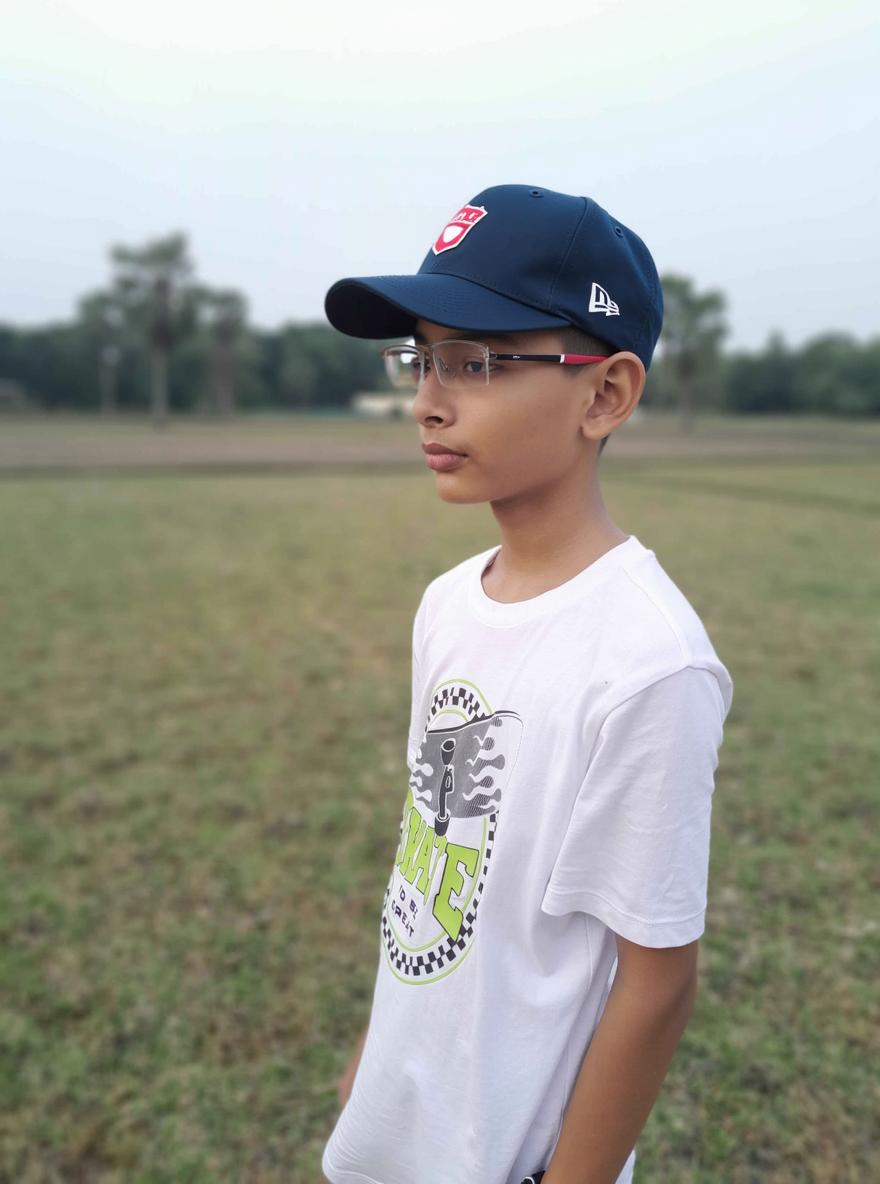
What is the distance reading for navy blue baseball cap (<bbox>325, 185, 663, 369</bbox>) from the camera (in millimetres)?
970

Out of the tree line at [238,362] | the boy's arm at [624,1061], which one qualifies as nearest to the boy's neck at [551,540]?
the boy's arm at [624,1061]

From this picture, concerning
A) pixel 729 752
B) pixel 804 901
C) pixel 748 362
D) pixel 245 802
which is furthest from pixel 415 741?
pixel 748 362

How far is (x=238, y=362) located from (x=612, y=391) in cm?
6705

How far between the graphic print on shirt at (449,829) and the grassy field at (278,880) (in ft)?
3.43

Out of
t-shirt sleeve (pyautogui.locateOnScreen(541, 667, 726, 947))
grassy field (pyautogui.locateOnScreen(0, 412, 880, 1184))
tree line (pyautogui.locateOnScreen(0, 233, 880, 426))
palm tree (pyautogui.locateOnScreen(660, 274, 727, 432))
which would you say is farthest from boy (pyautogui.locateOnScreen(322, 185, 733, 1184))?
palm tree (pyautogui.locateOnScreen(660, 274, 727, 432))

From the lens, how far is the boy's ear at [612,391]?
1016 mm

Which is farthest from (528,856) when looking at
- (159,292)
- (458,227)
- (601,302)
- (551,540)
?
(159,292)

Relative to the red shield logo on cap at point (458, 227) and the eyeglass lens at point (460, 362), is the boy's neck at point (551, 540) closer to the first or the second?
the eyeglass lens at point (460, 362)

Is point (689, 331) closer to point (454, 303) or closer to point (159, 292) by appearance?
point (159, 292)

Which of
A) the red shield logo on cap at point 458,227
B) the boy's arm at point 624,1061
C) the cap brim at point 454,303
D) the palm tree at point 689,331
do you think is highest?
the palm tree at point 689,331

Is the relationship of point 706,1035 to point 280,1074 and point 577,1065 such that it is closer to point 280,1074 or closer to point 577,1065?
point 280,1074

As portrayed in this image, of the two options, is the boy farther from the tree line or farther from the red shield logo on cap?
the tree line

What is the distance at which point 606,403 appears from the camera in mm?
1041

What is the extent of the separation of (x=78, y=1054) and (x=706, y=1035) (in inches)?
56.4
